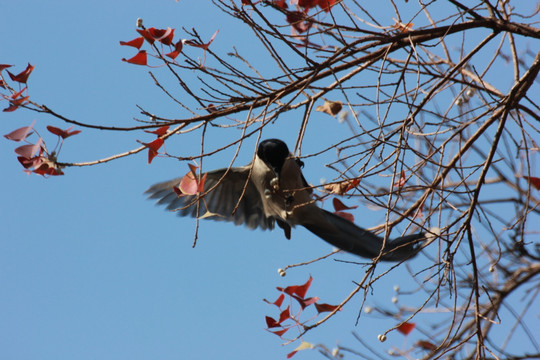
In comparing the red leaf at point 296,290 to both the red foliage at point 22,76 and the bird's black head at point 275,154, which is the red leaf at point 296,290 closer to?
the bird's black head at point 275,154

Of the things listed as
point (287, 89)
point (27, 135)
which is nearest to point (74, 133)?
point (27, 135)

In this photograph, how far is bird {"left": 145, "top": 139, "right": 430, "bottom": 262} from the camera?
11.5 feet

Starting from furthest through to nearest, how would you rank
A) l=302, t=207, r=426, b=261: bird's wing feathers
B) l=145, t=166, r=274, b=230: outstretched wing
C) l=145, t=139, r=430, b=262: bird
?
l=145, t=166, r=274, b=230: outstretched wing
l=145, t=139, r=430, b=262: bird
l=302, t=207, r=426, b=261: bird's wing feathers

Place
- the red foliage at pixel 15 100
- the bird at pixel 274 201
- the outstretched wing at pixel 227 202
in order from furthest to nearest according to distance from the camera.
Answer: the outstretched wing at pixel 227 202 < the bird at pixel 274 201 < the red foliage at pixel 15 100

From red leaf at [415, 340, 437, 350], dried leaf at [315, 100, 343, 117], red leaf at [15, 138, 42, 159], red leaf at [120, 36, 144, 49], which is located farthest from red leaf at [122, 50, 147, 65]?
red leaf at [415, 340, 437, 350]

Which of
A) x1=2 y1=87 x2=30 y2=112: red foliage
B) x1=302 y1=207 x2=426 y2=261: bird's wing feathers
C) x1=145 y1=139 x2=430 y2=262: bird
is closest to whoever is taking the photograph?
x1=2 y1=87 x2=30 y2=112: red foliage

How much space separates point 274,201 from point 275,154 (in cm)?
29

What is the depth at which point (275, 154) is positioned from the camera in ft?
11.7

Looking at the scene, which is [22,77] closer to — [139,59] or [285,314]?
[139,59]

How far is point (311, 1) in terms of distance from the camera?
2498 millimetres

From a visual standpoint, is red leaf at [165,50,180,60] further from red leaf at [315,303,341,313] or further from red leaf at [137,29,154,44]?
red leaf at [315,303,341,313]

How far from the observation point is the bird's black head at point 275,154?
3.55m

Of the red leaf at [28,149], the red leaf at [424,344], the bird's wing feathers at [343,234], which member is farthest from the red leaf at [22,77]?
the red leaf at [424,344]

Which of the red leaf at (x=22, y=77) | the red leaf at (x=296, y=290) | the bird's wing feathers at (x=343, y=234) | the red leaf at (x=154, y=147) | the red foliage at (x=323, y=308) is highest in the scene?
the bird's wing feathers at (x=343, y=234)
